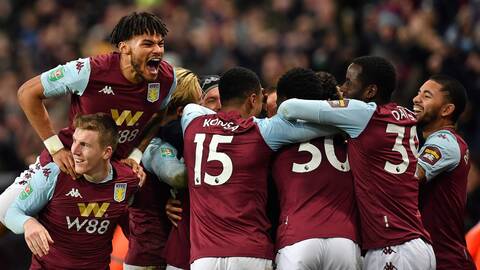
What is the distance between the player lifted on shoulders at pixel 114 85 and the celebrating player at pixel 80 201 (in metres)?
0.16

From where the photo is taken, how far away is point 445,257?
7527mm

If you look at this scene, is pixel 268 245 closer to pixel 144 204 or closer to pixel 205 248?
pixel 205 248

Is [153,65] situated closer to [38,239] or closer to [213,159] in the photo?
[213,159]

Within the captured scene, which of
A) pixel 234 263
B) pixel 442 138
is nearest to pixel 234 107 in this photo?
pixel 234 263

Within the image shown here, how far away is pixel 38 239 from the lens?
6645 mm

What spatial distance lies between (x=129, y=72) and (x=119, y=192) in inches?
34.9

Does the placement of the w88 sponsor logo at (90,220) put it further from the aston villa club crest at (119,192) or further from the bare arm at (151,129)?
the bare arm at (151,129)

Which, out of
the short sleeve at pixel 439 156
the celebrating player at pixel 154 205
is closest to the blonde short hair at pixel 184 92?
the celebrating player at pixel 154 205

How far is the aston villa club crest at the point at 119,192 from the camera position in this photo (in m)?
7.21

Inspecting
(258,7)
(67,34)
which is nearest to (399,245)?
(258,7)

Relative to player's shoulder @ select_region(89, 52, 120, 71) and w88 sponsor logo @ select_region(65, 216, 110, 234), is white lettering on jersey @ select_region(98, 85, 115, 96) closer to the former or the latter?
player's shoulder @ select_region(89, 52, 120, 71)

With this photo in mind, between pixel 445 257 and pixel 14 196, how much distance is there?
330 cm

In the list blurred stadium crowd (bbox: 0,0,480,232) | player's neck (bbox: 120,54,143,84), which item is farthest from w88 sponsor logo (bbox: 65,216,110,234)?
blurred stadium crowd (bbox: 0,0,480,232)

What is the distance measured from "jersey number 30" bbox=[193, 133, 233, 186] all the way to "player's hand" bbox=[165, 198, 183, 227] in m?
0.60
